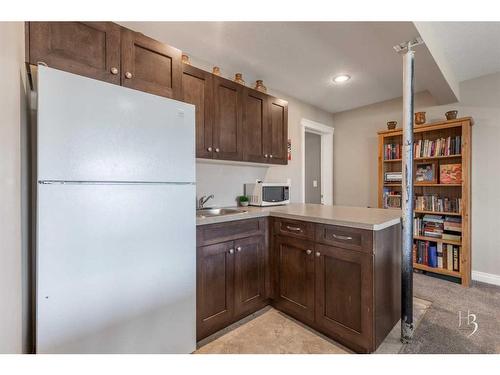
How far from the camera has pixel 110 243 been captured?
3.77 ft

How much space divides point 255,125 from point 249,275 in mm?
1449

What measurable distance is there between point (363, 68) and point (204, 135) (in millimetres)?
1862

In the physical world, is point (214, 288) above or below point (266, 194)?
below

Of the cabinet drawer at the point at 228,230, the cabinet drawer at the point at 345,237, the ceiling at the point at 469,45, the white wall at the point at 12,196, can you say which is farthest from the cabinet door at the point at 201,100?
the ceiling at the point at 469,45

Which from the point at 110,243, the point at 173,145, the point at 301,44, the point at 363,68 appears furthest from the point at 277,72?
the point at 110,243

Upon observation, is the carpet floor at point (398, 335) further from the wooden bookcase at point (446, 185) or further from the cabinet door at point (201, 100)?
the cabinet door at point (201, 100)

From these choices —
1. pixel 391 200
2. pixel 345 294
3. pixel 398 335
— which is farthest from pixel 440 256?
pixel 345 294

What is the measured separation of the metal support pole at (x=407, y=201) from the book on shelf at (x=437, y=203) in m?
1.72

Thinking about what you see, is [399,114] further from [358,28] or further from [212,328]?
[212,328]

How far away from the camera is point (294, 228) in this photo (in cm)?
190

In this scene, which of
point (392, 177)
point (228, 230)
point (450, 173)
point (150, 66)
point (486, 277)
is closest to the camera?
point (150, 66)

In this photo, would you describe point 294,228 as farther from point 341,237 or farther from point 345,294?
point 345,294

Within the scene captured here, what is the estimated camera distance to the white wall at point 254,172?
7.89 feet
